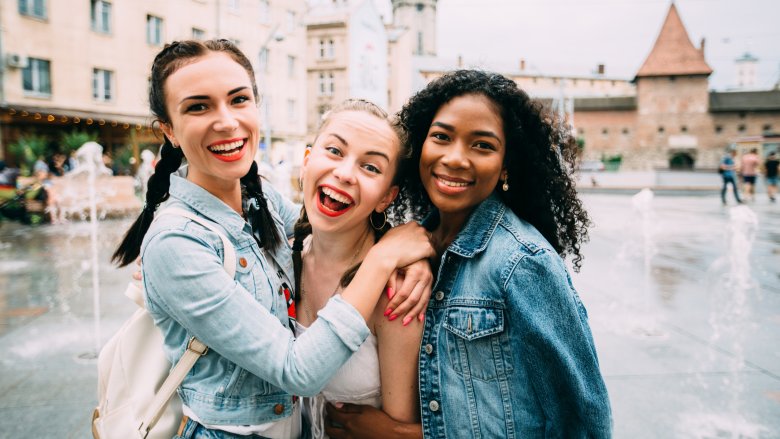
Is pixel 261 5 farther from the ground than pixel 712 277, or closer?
farther from the ground

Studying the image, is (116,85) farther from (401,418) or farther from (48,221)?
(401,418)

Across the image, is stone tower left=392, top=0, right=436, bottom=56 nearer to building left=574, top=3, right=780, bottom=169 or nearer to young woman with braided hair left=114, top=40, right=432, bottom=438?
building left=574, top=3, right=780, bottom=169

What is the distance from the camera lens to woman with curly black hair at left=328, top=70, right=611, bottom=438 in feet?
4.92

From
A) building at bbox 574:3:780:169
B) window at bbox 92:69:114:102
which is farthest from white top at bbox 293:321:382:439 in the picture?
building at bbox 574:3:780:169

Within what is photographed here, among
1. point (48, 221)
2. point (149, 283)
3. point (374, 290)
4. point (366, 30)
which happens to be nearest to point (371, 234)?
point (374, 290)

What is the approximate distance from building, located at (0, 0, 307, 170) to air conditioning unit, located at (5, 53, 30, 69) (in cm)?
3

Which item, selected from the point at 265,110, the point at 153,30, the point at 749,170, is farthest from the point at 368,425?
the point at 265,110

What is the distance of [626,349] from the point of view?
461 centimetres

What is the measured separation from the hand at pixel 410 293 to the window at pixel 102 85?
80.8 ft

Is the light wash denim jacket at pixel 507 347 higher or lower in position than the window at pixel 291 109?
lower

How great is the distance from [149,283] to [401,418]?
91 centimetres

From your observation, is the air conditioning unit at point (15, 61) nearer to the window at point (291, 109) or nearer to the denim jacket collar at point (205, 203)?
the window at point (291, 109)

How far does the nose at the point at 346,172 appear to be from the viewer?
5.74 ft

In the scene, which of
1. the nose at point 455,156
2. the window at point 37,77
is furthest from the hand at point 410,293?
the window at point 37,77
